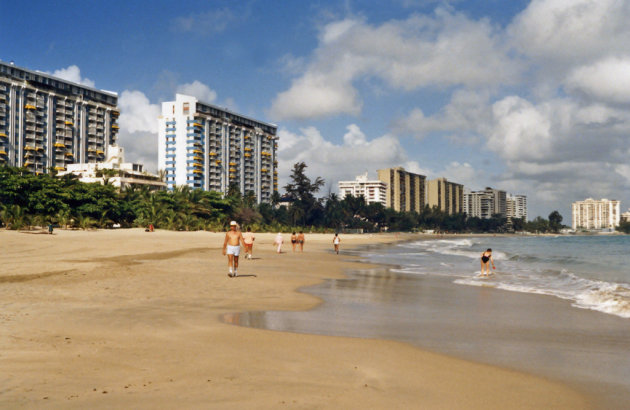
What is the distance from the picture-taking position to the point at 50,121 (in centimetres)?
11069

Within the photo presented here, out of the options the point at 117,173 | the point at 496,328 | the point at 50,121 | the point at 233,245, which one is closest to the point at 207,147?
the point at 50,121

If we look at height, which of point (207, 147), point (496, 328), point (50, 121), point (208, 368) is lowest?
point (496, 328)

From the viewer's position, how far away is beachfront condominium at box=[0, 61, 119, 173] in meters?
102

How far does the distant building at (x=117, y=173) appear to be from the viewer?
9062 cm

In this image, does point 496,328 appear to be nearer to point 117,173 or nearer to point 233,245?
point 233,245

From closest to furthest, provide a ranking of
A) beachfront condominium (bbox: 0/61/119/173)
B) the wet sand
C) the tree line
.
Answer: the wet sand → the tree line → beachfront condominium (bbox: 0/61/119/173)

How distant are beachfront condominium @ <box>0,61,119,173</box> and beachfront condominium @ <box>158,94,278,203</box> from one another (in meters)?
15.1

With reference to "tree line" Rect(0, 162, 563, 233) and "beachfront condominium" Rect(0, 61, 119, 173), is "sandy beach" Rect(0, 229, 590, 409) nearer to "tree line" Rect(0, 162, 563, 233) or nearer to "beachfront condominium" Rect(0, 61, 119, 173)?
"tree line" Rect(0, 162, 563, 233)

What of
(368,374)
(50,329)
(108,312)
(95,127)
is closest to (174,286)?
(108,312)

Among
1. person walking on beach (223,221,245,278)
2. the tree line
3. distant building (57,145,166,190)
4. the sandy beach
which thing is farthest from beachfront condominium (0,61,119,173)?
the sandy beach

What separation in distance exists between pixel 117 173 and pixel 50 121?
32.2m

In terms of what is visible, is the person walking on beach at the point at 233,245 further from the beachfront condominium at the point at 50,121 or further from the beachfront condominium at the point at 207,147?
the beachfront condominium at the point at 207,147

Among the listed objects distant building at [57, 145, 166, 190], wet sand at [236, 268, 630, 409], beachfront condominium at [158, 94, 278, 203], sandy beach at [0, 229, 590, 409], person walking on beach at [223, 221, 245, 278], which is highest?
beachfront condominium at [158, 94, 278, 203]

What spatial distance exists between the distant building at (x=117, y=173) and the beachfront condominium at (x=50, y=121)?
747 cm
